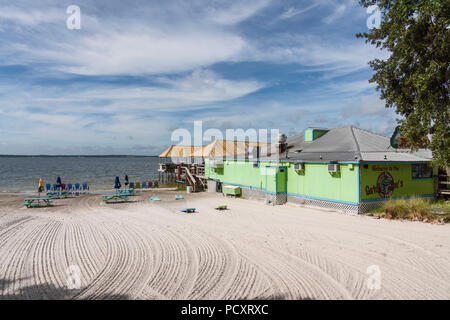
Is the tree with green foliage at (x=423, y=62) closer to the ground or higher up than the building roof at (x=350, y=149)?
higher up

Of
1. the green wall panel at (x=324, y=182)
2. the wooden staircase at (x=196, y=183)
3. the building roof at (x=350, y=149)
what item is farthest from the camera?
the wooden staircase at (x=196, y=183)

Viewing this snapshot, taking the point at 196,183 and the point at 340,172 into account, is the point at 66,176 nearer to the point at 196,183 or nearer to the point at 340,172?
the point at 196,183

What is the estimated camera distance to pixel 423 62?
13914mm

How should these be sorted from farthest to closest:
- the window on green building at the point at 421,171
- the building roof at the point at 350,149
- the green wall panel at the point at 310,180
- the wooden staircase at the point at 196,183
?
1. the wooden staircase at the point at 196,183
2. the window on green building at the point at 421,171
3. the building roof at the point at 350,149
4. the green wall panel at the point at 310,180

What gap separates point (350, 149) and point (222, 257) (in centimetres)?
1156

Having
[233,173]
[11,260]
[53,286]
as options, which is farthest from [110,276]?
[233,173]

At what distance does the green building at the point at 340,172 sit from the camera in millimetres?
14703

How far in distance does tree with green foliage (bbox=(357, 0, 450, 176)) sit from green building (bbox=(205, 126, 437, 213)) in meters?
2.18

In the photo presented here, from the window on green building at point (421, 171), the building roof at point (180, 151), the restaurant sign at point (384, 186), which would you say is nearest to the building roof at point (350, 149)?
the window on green building at point (421, 171)

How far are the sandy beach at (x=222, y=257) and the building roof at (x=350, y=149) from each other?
142 inches

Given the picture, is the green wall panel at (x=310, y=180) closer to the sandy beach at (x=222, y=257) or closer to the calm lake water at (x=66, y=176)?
the sandy beach at (x=222, y=257)

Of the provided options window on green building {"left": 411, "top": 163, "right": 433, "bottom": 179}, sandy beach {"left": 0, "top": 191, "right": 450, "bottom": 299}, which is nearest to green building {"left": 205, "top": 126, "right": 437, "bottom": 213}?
window on green building {"left": 411, "top": 163, "right": 433, "bottom": 179}
